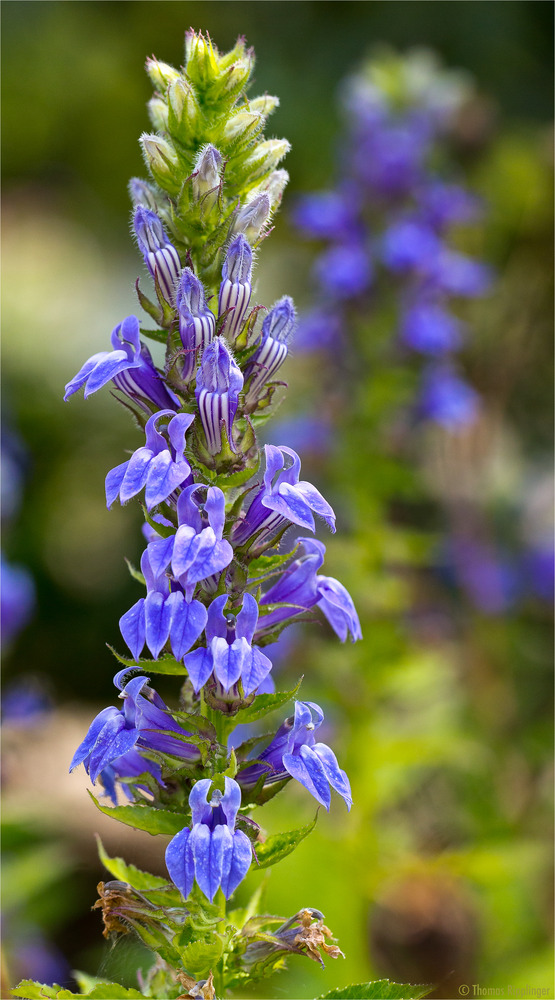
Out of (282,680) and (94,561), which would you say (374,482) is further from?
(94,561)

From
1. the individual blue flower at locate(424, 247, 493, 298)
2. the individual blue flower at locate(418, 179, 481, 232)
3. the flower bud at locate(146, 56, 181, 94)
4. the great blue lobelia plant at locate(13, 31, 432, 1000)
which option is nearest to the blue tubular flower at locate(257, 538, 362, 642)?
the great blue lobelia plant at locate(13, 31, 432, 1000)

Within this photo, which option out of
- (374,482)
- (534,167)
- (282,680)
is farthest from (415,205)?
(282,680)

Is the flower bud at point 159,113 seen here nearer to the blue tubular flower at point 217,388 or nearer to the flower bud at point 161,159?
the flower bud at point 161,159

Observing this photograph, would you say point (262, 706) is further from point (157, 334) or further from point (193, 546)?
point (157, 334)

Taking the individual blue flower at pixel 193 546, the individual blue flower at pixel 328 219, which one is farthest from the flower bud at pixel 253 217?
the individual blue flower at pixel 328 219

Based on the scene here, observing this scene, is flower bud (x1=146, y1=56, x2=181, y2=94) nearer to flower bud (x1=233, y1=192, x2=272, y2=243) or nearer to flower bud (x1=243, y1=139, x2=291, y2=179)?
flower bud (x1=243, y1=139, x2=291, y2=179)

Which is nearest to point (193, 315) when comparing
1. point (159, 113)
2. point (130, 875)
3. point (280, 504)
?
point (280, 504)

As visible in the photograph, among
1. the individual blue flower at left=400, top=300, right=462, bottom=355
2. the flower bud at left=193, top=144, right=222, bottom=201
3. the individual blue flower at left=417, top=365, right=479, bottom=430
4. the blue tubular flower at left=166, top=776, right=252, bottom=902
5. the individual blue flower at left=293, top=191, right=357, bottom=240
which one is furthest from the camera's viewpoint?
the individual blue flower at left=293, top=191, right=357, bottom=240
